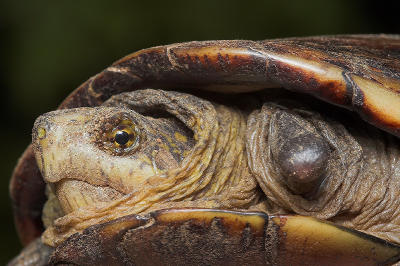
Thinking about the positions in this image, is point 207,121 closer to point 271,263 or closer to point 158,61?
point 158,61

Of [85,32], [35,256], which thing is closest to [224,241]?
[35,256]

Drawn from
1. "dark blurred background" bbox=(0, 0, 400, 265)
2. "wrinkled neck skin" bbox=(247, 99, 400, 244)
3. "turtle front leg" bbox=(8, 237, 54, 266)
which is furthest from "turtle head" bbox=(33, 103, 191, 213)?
"dark blurred background" bbox=(0, 0, 400, 265)

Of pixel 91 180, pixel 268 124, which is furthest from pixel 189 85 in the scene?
pixel 91 180

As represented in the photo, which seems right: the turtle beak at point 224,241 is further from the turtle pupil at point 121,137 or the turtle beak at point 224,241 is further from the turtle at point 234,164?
the turtle pupil at point 121,137

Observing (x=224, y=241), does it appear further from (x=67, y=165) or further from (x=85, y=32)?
(x=85, y=32)

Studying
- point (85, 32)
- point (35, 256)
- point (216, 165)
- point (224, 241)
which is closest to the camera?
point (224, 241)

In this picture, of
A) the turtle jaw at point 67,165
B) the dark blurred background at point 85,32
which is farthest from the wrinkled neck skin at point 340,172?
the dark blurred background at point 85,32
